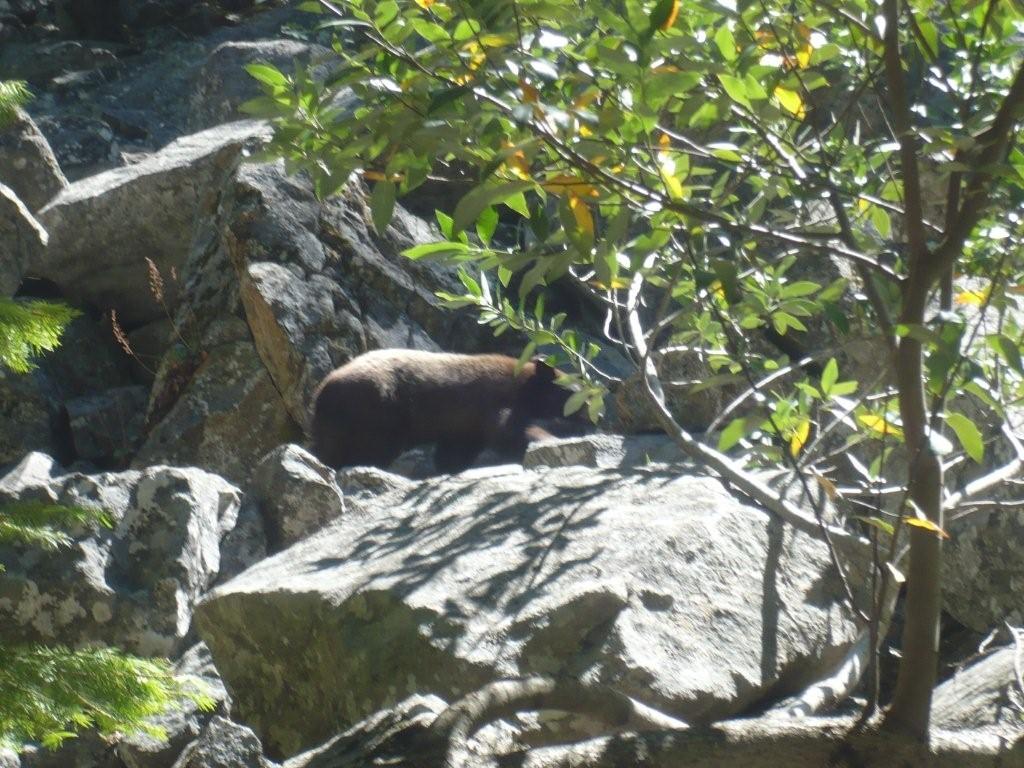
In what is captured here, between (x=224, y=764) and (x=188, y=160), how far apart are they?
686cm

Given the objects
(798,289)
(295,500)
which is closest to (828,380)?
(798,289)

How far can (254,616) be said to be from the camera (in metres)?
3.91

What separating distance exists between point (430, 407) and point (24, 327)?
648 centimetres

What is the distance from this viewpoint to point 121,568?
192 inches

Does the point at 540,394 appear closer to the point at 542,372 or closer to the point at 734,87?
the point at 542,372

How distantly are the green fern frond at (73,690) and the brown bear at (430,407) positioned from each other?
17.5 feet

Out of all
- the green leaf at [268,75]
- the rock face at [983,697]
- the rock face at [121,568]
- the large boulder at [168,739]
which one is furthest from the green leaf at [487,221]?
the rock face at [121,568]

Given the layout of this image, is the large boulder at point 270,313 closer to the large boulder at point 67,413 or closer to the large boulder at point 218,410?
the large boulder at point 218,410

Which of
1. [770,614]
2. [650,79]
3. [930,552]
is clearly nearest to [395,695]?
[770,614]

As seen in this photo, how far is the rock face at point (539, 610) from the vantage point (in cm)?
339

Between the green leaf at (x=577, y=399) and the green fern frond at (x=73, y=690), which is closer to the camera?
the green fern frond at (x=73, y=690)

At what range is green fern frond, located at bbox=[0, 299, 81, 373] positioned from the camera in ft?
7.64

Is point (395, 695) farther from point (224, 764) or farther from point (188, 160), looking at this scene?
point (188, 160)

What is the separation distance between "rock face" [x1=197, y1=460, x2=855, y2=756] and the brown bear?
138 inches
